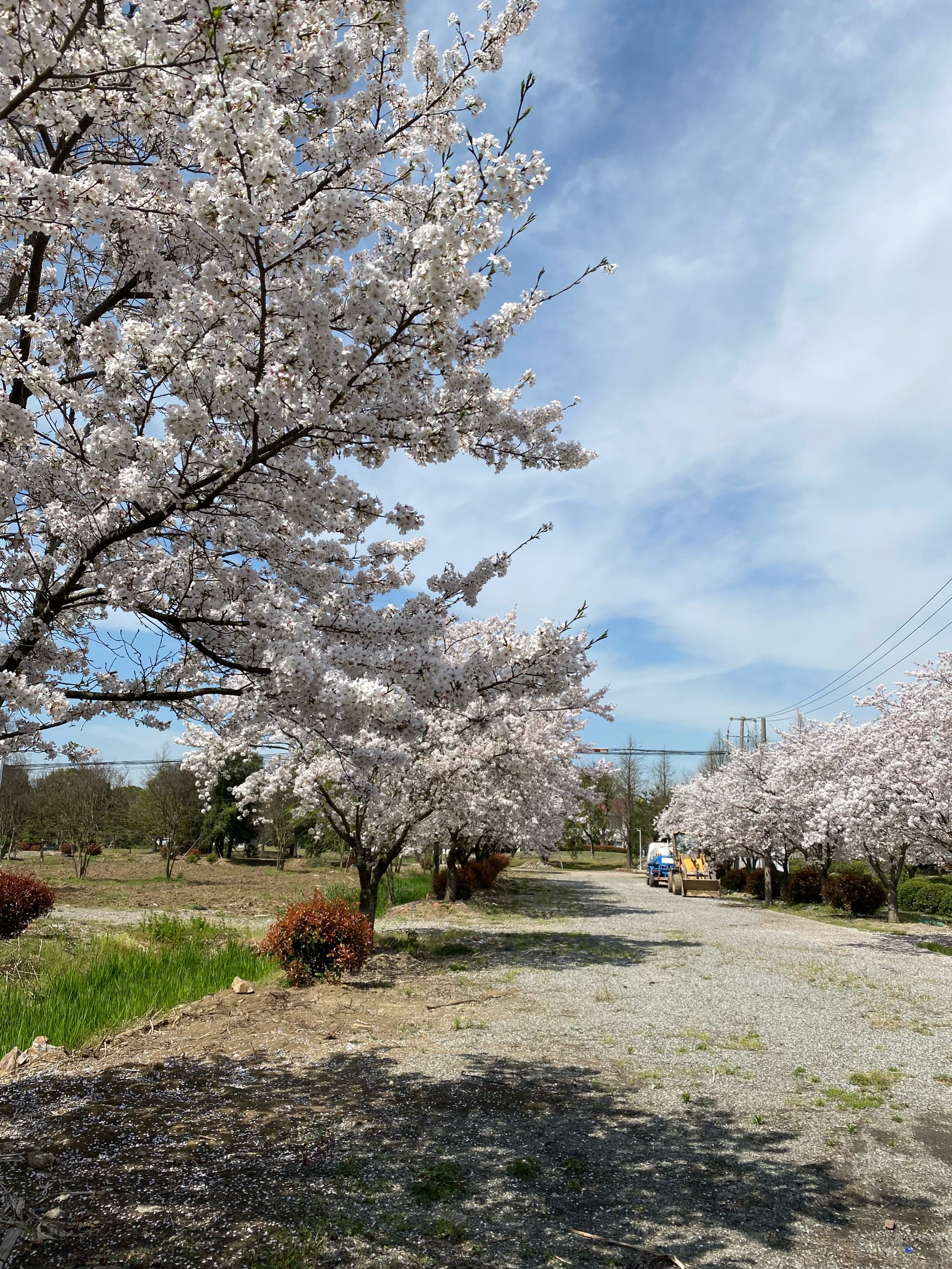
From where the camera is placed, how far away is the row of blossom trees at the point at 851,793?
43.5ft

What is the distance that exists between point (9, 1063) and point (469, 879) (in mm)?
17146

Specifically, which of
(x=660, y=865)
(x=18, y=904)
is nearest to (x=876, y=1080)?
(x=18, y=904)

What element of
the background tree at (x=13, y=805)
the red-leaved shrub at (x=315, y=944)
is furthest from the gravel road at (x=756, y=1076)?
the background tree at (x=13, y=805)

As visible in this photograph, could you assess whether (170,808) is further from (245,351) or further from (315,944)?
(245,351)

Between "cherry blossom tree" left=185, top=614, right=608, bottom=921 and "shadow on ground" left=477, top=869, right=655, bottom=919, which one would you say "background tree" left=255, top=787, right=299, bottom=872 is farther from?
"cherry blossom tree" left=185, top=614, right=608, bottom=921

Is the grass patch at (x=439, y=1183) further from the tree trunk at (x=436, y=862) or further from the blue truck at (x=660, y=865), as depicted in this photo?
the blue truck at (x=660, y=865)

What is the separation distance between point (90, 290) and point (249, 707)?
274 centimetres

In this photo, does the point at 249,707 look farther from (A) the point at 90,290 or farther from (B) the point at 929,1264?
(B) the point at 929,1264

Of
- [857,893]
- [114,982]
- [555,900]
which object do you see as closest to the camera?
[114,982]

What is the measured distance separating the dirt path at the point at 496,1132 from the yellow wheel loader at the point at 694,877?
19606mm

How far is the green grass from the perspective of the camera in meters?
6.43

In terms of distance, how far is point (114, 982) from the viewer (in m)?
7.83

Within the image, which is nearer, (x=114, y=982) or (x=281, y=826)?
(x=114, y=982)

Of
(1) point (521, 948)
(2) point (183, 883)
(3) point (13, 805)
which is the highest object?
(3) point (13, 805)
